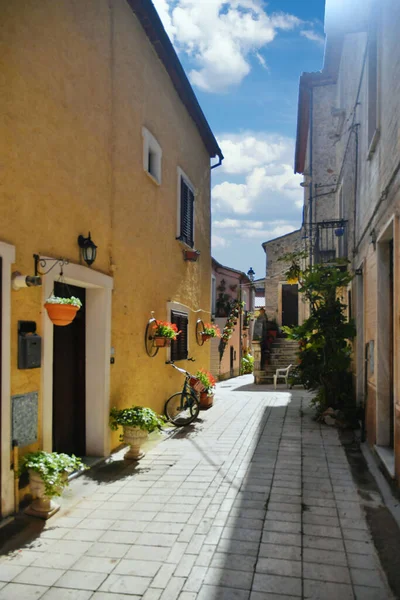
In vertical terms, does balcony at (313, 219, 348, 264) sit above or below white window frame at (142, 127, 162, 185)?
below

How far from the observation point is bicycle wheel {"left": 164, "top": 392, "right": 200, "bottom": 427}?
8.98m

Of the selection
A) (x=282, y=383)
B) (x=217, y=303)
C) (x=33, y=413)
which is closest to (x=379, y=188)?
(x=33, y=413)

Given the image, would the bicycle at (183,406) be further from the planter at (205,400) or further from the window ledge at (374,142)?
the window ledge at (374,142)

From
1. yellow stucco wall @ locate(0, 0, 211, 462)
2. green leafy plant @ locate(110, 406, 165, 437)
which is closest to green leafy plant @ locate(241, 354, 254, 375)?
yellow stucco wall @ locate(0, 0, 211, 462)

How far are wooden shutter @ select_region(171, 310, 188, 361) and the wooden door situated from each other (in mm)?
3507

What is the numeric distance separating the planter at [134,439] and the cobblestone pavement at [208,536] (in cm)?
19

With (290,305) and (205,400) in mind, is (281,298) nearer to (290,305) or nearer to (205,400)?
(290,305)

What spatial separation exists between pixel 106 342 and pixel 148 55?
5.38 m

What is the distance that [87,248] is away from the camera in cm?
591

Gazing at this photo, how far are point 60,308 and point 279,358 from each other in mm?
15133

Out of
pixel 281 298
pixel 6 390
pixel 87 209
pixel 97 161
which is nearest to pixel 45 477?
pixel 6 390

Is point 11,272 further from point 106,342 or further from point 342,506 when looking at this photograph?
point 342,506

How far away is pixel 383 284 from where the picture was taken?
6.54 meters

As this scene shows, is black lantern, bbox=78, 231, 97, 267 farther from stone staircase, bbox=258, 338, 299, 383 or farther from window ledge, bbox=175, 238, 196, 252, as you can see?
stone staircase, bbox=258, 338, 299, 383
